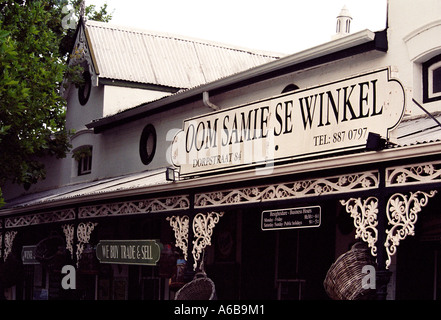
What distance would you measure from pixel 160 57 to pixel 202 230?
1041 centimetres

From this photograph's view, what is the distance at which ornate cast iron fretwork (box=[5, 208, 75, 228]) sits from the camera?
→ 16953mm

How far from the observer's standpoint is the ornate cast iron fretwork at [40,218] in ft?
55.6

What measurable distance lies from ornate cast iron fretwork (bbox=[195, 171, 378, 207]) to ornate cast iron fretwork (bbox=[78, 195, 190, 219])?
635 mm

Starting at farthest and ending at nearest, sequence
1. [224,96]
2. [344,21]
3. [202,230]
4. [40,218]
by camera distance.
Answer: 1. [344,21]
2. [40,218]
3. [224,96]
4. [202,230]

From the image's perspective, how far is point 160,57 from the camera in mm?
21641

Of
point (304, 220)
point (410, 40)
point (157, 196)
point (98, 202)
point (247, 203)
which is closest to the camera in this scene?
point (304, 220)

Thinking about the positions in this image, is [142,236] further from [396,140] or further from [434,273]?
[396,140]

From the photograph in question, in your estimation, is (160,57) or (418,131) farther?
(160,57)

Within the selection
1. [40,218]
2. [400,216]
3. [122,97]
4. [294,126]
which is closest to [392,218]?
[400,216]

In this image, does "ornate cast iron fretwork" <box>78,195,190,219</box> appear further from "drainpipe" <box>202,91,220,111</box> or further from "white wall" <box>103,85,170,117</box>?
"white wall" <box>103,85,170,117</box>

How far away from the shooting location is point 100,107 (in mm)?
21266

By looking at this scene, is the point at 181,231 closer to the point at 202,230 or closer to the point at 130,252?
the point at 202,230
